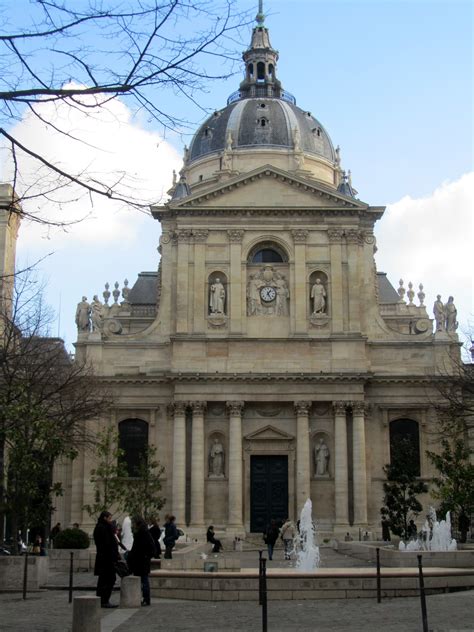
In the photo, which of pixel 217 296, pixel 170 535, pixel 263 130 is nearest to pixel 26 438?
pixel 170 535

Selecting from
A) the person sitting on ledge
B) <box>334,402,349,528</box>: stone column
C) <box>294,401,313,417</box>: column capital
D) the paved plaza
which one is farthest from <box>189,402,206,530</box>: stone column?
the paved plaza

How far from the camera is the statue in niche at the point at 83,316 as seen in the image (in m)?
49.7

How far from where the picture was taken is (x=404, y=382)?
48469mm

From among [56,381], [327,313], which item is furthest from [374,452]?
[56,381]

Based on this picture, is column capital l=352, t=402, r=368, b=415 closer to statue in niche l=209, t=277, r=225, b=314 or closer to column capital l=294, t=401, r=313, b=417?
column capital l=294, t=401, r=313, b=417

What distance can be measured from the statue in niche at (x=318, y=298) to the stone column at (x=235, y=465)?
238 inches

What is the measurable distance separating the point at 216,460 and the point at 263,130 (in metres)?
→ 27.8

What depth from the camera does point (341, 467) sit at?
154 feet

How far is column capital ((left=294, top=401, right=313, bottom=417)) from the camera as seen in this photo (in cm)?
4741

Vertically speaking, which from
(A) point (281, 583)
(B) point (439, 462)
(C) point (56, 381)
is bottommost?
(A) point (281, 583)

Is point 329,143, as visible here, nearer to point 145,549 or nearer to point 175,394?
point 175,394

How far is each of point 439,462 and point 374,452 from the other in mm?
10450

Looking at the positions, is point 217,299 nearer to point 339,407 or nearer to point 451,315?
point 339,407

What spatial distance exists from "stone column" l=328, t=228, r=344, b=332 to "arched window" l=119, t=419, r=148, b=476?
10.7 meters
